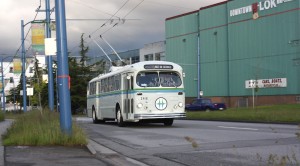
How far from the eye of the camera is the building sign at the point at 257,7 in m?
57.6

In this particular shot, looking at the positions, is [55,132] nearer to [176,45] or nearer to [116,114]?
[116,114]

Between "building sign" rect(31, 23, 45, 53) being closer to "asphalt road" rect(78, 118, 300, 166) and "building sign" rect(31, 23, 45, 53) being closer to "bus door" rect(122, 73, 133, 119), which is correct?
"bus door" rect(122, 73, 133, 119)

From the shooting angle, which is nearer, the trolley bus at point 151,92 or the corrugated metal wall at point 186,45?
the trolley bus at point 151,92

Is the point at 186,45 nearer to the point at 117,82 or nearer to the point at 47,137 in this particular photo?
the point at 117,82

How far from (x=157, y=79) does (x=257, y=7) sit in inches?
1584

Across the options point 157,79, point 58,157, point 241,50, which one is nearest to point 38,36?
point 157,79

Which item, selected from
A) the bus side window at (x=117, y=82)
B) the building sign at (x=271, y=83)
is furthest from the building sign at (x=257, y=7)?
the bus side window at (x=117, y=82)

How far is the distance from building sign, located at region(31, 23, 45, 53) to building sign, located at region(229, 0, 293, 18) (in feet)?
116

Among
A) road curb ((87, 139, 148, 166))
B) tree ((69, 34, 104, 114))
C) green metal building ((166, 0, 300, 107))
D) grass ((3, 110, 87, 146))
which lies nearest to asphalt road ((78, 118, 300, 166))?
road curb ((87, 139, 148, 166))

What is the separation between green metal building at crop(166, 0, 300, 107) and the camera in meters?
56.3

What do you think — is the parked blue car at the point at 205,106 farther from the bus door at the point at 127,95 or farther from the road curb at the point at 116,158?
the road curb at the point at 116,158

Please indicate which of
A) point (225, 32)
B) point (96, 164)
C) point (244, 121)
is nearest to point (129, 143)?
point (96, 164)

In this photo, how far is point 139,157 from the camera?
11.9 m

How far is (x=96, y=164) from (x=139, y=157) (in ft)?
6.59
